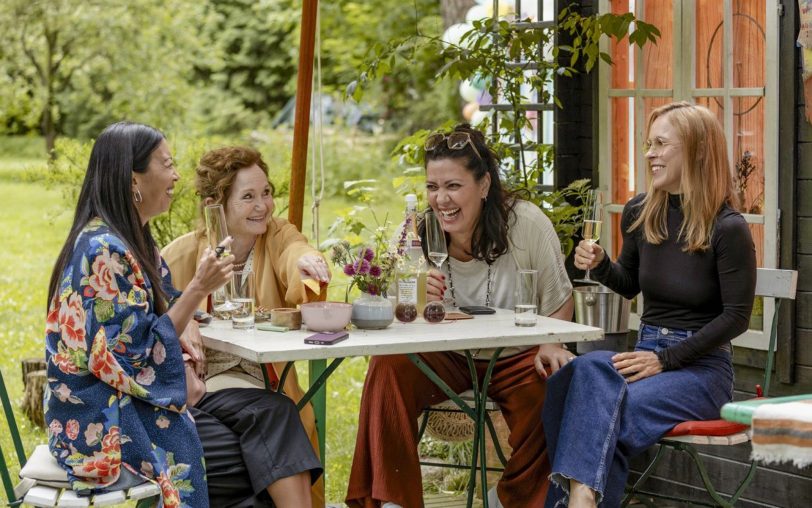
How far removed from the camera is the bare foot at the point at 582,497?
327 centimetres

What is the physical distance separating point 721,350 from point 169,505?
1.74m

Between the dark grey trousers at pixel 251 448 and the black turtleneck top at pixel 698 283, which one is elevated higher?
the black turtleneck top at pixel 698 283

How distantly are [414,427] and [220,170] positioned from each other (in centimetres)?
107

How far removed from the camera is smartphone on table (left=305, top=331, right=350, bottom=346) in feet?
10.3

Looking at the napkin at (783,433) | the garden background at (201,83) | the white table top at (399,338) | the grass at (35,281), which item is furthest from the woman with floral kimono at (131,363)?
the garden background at (201,83)

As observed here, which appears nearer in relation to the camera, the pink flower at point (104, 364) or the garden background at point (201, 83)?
the pink flower at point (104, 364)

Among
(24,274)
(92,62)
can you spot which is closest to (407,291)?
(24,274)

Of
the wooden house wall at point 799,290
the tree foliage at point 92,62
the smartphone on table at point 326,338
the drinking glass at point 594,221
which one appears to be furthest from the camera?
A: the tree foliage at point 92,62

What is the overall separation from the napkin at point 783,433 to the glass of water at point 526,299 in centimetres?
119

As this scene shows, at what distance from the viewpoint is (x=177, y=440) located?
305 centimetres

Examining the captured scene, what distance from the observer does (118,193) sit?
309 centimetres

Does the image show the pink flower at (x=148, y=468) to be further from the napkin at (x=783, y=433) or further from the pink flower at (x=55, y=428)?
the napkin at (x=783, y=433)

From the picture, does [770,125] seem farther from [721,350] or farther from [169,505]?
[169,505]

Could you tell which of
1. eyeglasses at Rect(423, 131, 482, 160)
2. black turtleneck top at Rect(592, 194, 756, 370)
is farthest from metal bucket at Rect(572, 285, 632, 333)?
eyeglasses at Rect(423, 131, 482, 160)
